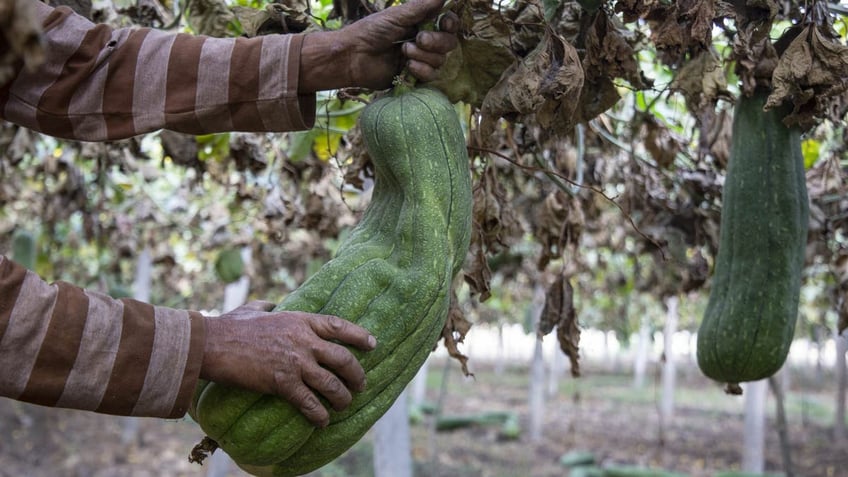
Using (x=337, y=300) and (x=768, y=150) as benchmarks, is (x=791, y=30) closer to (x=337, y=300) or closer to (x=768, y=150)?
(x=768, y=150)

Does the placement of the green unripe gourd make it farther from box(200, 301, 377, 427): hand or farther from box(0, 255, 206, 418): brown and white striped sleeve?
box(0, 255, 206, 418): brown and white striped sleeve

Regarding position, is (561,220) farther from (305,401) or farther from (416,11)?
(305,401)

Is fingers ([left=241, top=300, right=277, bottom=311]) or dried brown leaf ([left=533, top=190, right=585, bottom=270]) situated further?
dried brown leaf ([left=533, top=190, right=585, bottom=270])

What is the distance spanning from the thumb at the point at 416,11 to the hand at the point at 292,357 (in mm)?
640

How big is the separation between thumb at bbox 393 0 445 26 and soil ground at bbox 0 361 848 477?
544cm

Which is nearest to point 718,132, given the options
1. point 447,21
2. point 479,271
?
point 479,271

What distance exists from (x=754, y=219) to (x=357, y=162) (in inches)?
48.9

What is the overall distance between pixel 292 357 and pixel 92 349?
0.35 meters

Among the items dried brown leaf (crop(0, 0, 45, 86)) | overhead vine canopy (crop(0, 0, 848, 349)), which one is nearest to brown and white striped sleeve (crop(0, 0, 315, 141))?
overhead vine canopy (crop(0, 0, 848, 349))

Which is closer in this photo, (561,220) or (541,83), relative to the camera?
(541,83)

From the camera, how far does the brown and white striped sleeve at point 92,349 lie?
1.25 m

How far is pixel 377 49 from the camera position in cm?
160

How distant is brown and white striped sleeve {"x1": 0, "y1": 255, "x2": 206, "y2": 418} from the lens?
1.25 meters

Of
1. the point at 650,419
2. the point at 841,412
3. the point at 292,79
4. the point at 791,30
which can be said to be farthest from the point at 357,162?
the point at 650,419
